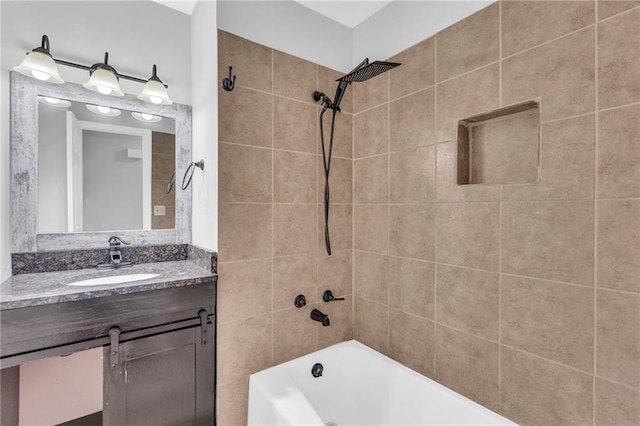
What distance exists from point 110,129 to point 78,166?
284 millimetres

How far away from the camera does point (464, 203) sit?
1.48m

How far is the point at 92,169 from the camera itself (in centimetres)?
178

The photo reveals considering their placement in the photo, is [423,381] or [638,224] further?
[423,381]

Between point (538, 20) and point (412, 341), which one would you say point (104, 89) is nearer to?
point (538, 20)

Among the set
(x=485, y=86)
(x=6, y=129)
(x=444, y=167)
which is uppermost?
(x=485, y=86)

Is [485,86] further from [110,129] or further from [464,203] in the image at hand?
[110,129]

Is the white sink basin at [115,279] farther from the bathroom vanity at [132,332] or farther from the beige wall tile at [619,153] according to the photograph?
the beige wall tile at [619,153]

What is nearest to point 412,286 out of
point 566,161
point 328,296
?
point 328,296

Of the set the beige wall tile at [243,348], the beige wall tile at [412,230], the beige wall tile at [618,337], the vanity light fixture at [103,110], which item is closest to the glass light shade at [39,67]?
the vanity light fixture at [103,110]

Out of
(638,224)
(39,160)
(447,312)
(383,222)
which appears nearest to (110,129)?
(39,160)

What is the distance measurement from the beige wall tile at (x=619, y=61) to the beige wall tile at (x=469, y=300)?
2.62 feet

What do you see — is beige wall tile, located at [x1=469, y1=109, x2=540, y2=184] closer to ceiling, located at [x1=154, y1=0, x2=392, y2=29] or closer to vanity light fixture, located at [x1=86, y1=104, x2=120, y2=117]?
ceiling, located at [x1=154, y1=0, x2=392, y2=29]

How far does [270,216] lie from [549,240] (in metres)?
1.34

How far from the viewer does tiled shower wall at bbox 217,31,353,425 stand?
1627mm
